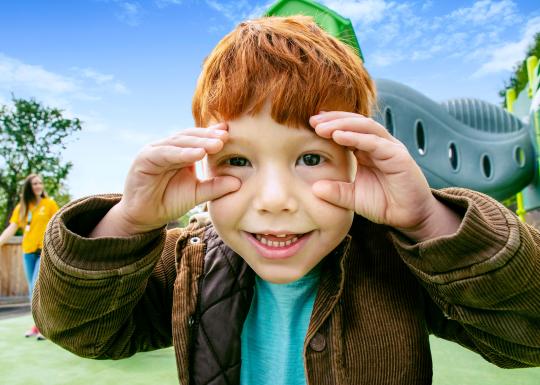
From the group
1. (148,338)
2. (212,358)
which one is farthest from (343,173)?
(148,338)

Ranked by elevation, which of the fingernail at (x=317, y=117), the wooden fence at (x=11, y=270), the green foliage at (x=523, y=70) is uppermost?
the green foliage at (x=523, y=70)

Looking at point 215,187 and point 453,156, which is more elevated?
point 453,156

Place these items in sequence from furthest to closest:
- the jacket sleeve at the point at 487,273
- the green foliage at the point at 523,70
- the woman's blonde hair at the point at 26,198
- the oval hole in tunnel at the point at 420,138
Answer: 1. the green foliage at the point at 523,70
2. the oval hole in tunnel at the point at 420,138
3. the woman's blonde hair at the point at 26,198
4. the jacket sleeve at the point at 487,273

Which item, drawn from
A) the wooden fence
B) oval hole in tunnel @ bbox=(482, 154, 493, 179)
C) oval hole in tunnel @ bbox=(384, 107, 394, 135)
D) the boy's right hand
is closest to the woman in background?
the boy's right hand

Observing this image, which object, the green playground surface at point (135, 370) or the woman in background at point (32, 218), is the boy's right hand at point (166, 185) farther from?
the woman in background at point (32, 218)

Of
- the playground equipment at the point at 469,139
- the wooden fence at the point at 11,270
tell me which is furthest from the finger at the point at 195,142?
the wooden fence at the point at 11,270

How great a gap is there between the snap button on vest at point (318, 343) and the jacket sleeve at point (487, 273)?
0.25 meters

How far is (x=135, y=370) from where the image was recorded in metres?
2.55

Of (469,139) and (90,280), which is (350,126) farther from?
(469,139)

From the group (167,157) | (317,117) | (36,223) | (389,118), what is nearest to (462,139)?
(389,118)

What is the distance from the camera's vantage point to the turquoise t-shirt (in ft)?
3.57

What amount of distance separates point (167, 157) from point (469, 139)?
6464 millimetres

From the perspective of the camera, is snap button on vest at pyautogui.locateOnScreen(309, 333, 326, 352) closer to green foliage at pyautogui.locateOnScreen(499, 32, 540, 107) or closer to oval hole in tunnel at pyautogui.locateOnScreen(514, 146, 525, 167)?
oval hole in tunnel at pyautogui.locateOnScreen(514, 146, 525, 167)

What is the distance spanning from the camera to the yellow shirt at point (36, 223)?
3823 millimetres
